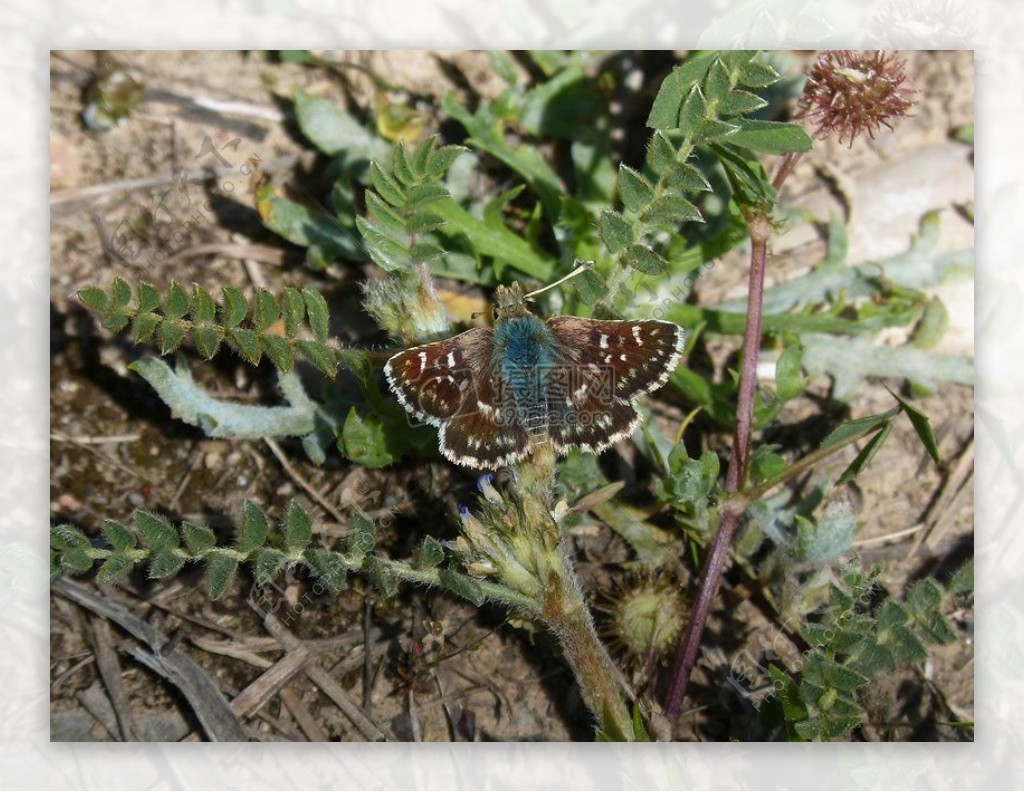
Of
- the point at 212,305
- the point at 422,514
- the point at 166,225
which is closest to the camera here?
the point at 212,305

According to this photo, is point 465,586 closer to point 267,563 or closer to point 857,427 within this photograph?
point 267,563

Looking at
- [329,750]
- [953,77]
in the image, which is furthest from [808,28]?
[329,750]

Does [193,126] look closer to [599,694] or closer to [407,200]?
[407,200]

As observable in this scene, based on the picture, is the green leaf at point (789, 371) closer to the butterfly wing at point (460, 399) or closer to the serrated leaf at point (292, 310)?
the butterfly wing at point (460, 399)

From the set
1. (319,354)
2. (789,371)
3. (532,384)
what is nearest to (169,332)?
(319,354)

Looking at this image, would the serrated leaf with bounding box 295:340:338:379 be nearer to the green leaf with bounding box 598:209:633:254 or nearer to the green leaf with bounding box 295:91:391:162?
the green leaf with bounding box 598:209:633:254
